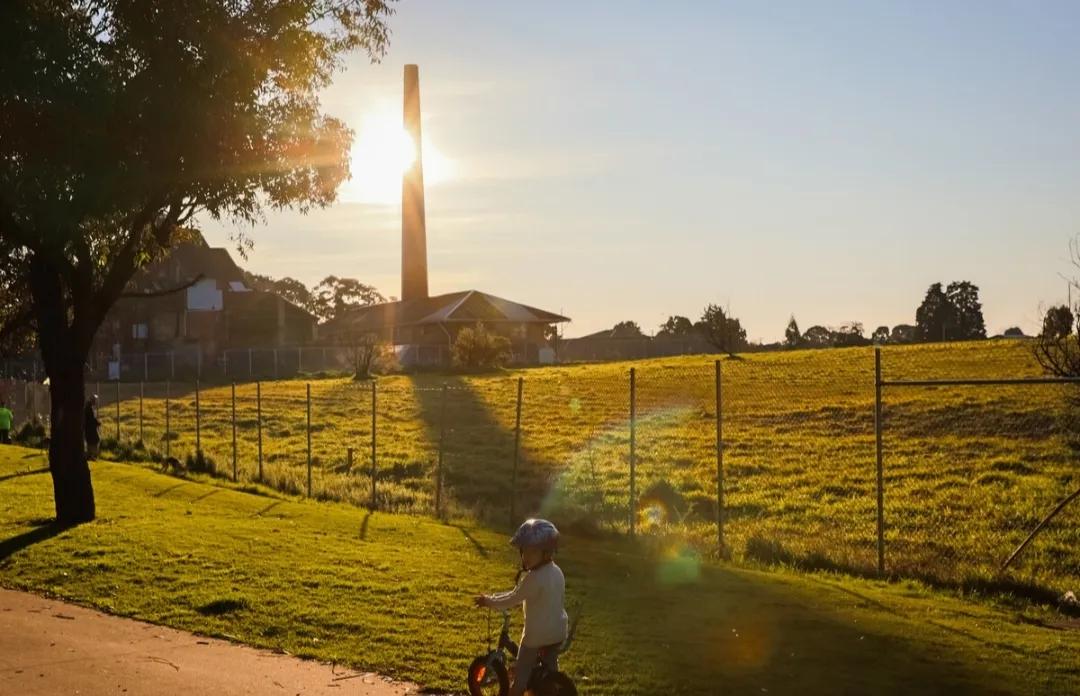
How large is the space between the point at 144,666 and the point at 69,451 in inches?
411

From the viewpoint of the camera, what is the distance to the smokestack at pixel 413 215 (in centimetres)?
8125

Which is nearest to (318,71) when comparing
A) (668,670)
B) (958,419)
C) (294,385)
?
(668,670)

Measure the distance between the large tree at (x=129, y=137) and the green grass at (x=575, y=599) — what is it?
11.9ft

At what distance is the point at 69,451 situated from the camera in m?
19.4

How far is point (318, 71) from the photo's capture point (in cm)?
2098

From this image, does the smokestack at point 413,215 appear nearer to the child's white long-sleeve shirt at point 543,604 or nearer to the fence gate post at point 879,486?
the fence gate post at point 879,486

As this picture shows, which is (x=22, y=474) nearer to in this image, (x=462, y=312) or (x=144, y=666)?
(x=144, y=666)

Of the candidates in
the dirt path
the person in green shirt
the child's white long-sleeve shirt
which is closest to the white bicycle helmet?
the child's white long-sleeve shirt

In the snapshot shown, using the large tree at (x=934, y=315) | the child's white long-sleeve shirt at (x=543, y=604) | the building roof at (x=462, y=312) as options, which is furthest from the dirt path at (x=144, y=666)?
the large tree at (x=934, y=315)

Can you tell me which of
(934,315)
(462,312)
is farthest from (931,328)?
(462,312)

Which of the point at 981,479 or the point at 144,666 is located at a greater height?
the point at 981,479

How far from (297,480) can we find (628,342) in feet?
259

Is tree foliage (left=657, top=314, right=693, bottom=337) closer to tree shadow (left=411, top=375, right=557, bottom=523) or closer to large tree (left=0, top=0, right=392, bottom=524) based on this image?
tree shadow (left=411, top=375, right=557, bottom=523)

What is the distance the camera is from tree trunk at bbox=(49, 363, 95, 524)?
63.1 ft
